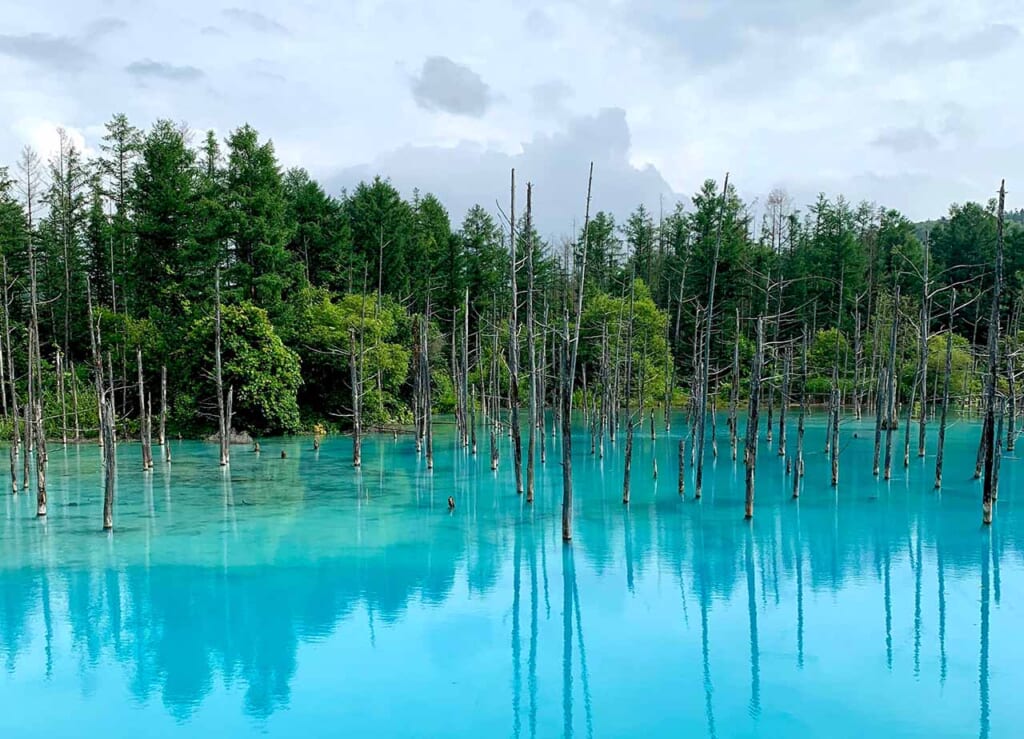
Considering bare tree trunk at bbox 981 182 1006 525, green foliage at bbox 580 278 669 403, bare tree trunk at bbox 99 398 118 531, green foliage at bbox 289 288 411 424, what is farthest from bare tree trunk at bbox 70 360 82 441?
bare tree trunk at bbox 981 182 1006 525

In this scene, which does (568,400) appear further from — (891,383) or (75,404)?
(75,404)

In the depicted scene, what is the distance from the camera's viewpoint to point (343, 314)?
1670 inches

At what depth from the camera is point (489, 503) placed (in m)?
24.3

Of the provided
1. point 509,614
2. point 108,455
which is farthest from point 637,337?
point 509,614

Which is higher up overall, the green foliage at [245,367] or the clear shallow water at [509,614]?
the green foliage at [245,367]

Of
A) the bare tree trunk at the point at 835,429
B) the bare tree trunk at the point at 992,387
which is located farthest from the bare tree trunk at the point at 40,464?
the bare tree trunk at the point at 992,387

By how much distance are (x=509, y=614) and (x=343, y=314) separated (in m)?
29.6

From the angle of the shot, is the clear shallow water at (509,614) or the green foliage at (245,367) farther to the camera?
the green foliage at (245,367)

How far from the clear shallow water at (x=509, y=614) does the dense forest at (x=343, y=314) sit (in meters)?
6.23

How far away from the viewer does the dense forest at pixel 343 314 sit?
35812 millimetres

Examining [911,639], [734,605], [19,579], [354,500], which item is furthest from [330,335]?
[911,639]

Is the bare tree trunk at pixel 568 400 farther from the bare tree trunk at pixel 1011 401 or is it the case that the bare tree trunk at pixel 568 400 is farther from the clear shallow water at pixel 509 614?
the bare tree trunk at pixel 1011 401

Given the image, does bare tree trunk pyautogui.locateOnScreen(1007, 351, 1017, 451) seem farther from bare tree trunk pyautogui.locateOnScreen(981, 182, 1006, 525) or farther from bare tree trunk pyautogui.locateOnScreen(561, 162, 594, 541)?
bare tree trunk pyautogui.locateOnScreen(561, 162, 594, 541)

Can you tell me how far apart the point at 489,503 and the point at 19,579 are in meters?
12.0
